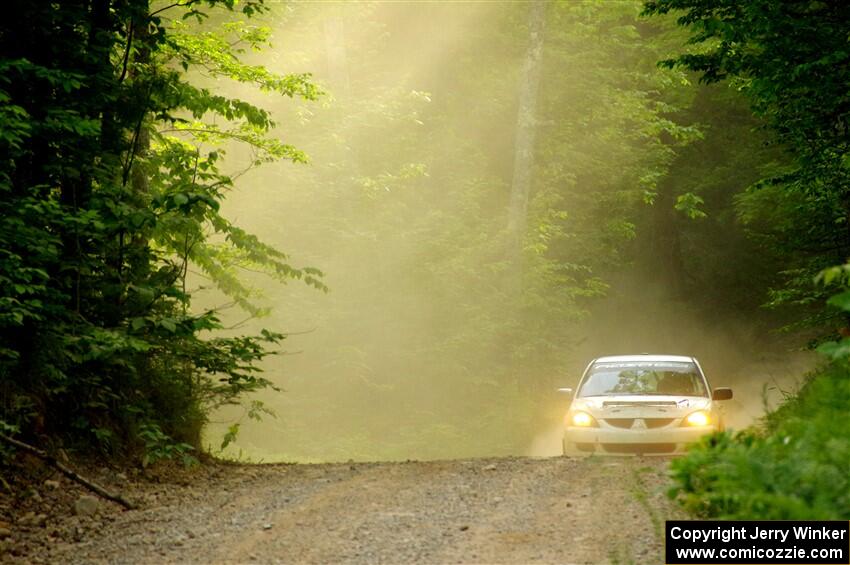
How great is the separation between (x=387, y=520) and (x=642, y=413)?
17.4ft

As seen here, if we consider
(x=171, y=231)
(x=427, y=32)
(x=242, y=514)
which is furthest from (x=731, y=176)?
(x=242, y=514)

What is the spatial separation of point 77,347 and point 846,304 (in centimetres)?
819

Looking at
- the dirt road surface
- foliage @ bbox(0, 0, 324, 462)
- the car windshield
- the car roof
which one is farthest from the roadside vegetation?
foliage @ bbox(0, 0, 324, 462)

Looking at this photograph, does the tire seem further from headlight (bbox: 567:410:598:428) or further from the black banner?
the black banner

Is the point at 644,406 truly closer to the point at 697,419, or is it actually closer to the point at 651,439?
the point at 651,439

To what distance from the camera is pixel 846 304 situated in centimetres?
614

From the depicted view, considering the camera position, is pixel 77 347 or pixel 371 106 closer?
pixel 77 347

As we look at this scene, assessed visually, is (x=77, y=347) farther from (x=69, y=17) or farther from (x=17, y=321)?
(x=69, y=17)

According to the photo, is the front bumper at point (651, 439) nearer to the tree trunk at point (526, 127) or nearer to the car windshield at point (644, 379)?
the car windshield at point (644, 379)

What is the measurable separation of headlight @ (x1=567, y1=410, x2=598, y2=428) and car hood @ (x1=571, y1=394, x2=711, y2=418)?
7 cm

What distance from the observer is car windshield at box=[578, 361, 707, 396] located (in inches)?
558

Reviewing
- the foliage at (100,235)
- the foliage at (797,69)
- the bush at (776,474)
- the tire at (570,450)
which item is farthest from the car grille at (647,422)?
the foliage at (100,235)

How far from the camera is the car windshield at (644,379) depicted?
14172 millimetres

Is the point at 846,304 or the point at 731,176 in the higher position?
the point at 731,176
